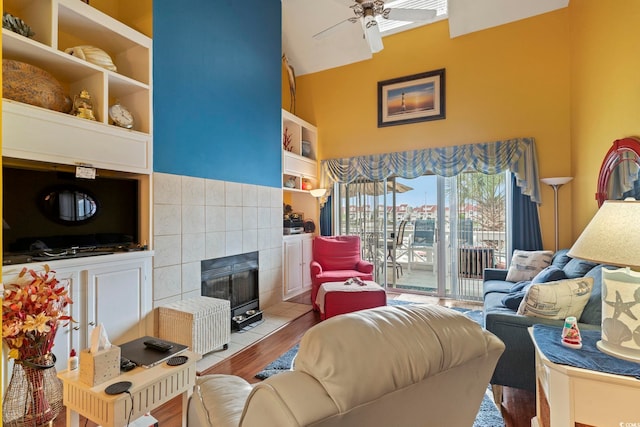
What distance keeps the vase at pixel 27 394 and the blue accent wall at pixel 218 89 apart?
165cm

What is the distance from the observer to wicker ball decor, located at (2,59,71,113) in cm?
189

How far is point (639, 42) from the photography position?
2082mm

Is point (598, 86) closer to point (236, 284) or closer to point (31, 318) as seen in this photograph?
point (236, 284)

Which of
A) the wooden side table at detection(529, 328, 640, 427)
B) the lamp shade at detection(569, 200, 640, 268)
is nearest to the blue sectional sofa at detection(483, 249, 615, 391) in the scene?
the wooden side table at detection(529, 328, 640, 427)

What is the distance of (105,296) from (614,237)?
313 centimetres

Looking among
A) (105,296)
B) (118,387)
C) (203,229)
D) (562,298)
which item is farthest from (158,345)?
(562,298)

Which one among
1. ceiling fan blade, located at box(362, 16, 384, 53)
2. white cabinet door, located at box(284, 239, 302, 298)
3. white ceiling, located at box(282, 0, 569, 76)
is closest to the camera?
ceiling fan blade, located at box(362, 16, 384, 53)

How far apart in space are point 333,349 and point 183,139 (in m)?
2.87

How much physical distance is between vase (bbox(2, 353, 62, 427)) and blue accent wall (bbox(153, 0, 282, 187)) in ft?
5.40

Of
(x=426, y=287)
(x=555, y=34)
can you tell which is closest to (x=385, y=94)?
(x=555, y=34)

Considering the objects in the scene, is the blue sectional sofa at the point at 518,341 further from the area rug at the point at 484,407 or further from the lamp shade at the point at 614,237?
the lamp shade at the point at 614,237

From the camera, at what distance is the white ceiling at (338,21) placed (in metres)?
4.04

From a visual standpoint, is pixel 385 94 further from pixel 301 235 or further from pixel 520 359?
pixel 520 359

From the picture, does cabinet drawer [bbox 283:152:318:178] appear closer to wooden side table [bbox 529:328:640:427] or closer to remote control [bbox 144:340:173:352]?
remote control [bbox 144:340:173:352]
